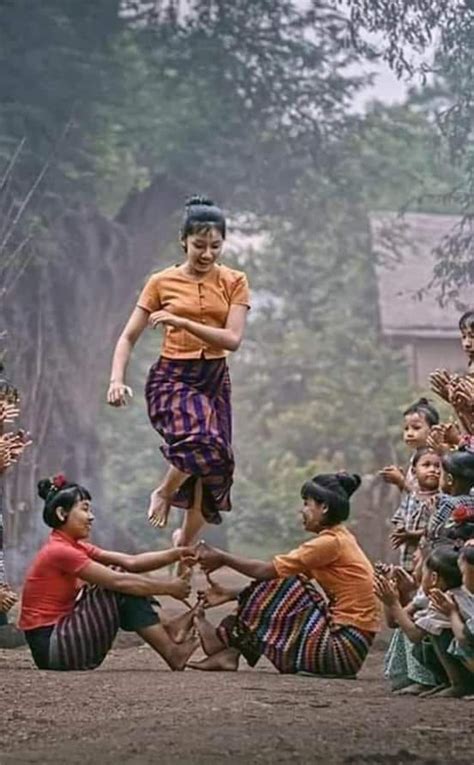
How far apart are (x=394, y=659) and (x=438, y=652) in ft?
1.49

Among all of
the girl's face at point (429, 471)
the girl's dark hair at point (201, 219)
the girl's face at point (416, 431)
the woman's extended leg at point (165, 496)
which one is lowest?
the woman's extended leg at point (165, 496)

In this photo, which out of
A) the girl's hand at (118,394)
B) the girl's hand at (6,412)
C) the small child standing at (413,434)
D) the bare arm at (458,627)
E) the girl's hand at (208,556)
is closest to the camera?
the bare arm at (458,627)

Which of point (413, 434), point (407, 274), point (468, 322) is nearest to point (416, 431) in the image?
point (413, 434)

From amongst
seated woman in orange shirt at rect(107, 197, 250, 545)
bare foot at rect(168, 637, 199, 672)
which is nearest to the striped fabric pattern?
bare foot at rect(168, 637, 199, 672)

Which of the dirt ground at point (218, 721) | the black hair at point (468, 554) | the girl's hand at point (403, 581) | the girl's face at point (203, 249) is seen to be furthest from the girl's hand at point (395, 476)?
the black hair at point (468, 554)

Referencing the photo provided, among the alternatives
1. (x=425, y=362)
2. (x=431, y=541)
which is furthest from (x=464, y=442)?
(x=425, y=362)

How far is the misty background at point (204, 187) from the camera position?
1123 centimetres

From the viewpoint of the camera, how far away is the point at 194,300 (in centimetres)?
530

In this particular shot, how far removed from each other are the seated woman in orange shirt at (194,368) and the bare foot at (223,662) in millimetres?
399

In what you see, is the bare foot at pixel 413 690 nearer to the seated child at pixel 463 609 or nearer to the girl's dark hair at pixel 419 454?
the seated child at pixel 463 609

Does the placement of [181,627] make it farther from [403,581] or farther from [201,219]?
[201,219]

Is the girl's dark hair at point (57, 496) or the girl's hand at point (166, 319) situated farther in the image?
the girl's dark hair at point (57, 496)

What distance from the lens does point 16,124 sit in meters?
11.1

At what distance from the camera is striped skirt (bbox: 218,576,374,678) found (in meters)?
5.21
